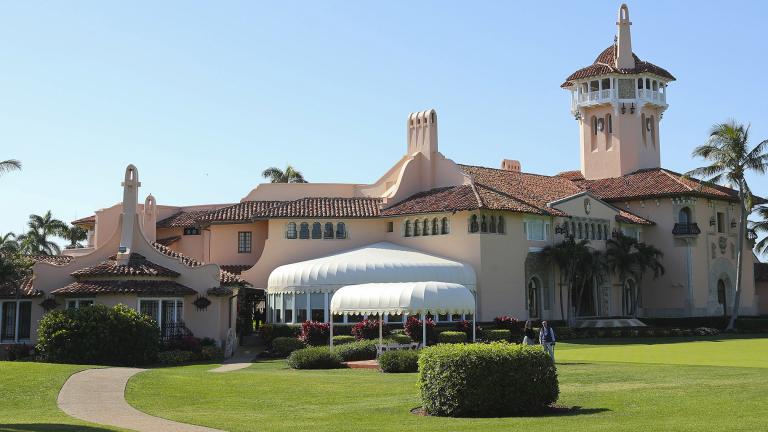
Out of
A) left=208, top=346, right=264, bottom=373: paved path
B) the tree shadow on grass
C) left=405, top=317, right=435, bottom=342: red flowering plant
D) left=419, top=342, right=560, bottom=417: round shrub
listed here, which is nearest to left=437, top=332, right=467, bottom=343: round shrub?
left=405, top=317, right=435, bottom=342: red flowering plant

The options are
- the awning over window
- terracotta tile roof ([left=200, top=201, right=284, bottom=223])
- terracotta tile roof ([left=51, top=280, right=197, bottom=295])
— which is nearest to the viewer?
the awning over window

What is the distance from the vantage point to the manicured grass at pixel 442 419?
749 inches

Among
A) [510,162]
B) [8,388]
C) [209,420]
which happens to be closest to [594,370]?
[209,420]

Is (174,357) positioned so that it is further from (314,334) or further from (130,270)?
(314,334)

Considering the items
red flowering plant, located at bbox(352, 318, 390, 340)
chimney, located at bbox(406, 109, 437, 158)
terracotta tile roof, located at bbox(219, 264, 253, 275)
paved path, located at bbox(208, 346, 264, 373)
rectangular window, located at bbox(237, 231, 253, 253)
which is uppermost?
chimney, located at bbox(406, 109, 437, 158)

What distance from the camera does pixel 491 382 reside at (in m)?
20.6

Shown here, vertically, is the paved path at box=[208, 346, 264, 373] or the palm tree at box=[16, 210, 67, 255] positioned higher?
the palm tree at box=[16, 210, 67, 255]

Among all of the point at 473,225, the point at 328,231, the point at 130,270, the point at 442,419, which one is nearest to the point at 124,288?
the point at 130,270

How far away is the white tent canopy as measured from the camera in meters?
52.1

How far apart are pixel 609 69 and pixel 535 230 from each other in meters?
20.0

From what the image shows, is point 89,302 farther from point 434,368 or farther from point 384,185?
point 434,368

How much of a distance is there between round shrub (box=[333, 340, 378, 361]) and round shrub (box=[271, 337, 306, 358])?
596 cm

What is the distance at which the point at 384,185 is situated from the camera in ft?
203

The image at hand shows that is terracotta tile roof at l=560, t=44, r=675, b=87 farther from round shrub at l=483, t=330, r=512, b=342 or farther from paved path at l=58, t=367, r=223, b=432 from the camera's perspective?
paved path at l=58, t=367, r=223, b=432
